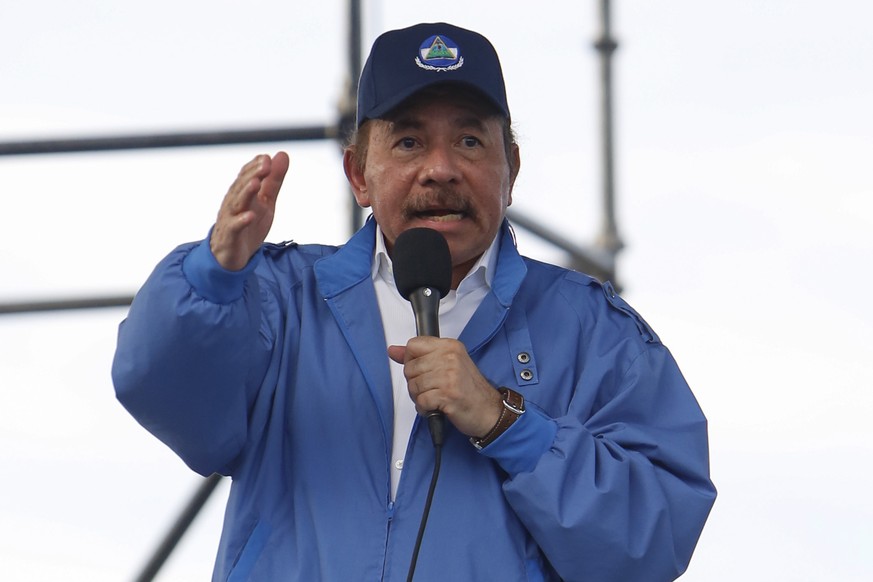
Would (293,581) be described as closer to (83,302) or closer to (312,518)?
(312,518)

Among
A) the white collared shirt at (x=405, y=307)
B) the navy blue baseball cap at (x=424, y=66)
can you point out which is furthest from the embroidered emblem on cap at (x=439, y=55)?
the white collared shirt at (x=405, y=307)

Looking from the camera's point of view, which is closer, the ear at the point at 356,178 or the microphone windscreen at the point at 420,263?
the microphone windscreen at the point at 420,263

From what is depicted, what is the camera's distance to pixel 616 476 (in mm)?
1784

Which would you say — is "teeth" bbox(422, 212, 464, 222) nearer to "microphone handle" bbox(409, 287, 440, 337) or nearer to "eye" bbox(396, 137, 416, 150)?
"eye" bbox(396, 137, 416, 150)

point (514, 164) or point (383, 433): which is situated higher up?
point (514, 164)

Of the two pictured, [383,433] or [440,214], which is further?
[440,214]

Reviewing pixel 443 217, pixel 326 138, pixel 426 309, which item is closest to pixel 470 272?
pixel 443 217

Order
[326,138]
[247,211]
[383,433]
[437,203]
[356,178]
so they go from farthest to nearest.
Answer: [326,138], [356,178], [437,203], [383,433], [247,211]

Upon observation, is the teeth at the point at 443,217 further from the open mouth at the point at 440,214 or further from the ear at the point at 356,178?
the ear at the point at 356,178

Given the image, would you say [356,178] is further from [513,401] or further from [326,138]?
[326,138]

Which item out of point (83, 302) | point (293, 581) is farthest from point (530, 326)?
point (83, 302)

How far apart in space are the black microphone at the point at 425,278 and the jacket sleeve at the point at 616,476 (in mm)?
143

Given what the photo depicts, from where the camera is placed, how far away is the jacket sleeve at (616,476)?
177 cm

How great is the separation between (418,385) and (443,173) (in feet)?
1.16
